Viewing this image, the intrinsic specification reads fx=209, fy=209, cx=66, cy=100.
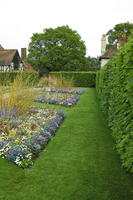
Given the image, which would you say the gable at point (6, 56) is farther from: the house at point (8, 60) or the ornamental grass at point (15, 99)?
the ornamental grass at point (15, 99)

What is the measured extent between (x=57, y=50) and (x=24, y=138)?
108 ft

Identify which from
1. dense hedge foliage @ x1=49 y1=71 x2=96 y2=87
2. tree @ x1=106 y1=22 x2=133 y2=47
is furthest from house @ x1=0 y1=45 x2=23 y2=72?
tree @ x1=106 y1=22 x2=133 y2=47

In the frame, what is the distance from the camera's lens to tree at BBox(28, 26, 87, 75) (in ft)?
121

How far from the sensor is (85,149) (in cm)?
478

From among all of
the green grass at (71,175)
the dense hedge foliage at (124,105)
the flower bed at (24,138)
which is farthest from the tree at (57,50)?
the dense hedge foliage at (124,105)

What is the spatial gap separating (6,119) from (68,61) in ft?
102

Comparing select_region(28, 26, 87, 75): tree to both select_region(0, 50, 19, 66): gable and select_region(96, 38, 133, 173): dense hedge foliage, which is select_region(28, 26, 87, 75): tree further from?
select_region(96, 38, 133, 173): dense hedge foliage

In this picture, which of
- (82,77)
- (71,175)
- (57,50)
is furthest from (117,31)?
(71,175)

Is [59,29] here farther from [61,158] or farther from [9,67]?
[61,158]

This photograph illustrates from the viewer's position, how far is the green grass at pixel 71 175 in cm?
307

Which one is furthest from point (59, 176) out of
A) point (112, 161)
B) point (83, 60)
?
point (83, 60)

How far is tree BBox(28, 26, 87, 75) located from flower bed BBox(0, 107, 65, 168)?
100ft

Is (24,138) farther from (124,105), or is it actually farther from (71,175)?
(124,105)

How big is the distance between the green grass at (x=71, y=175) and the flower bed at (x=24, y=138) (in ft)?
0.52
